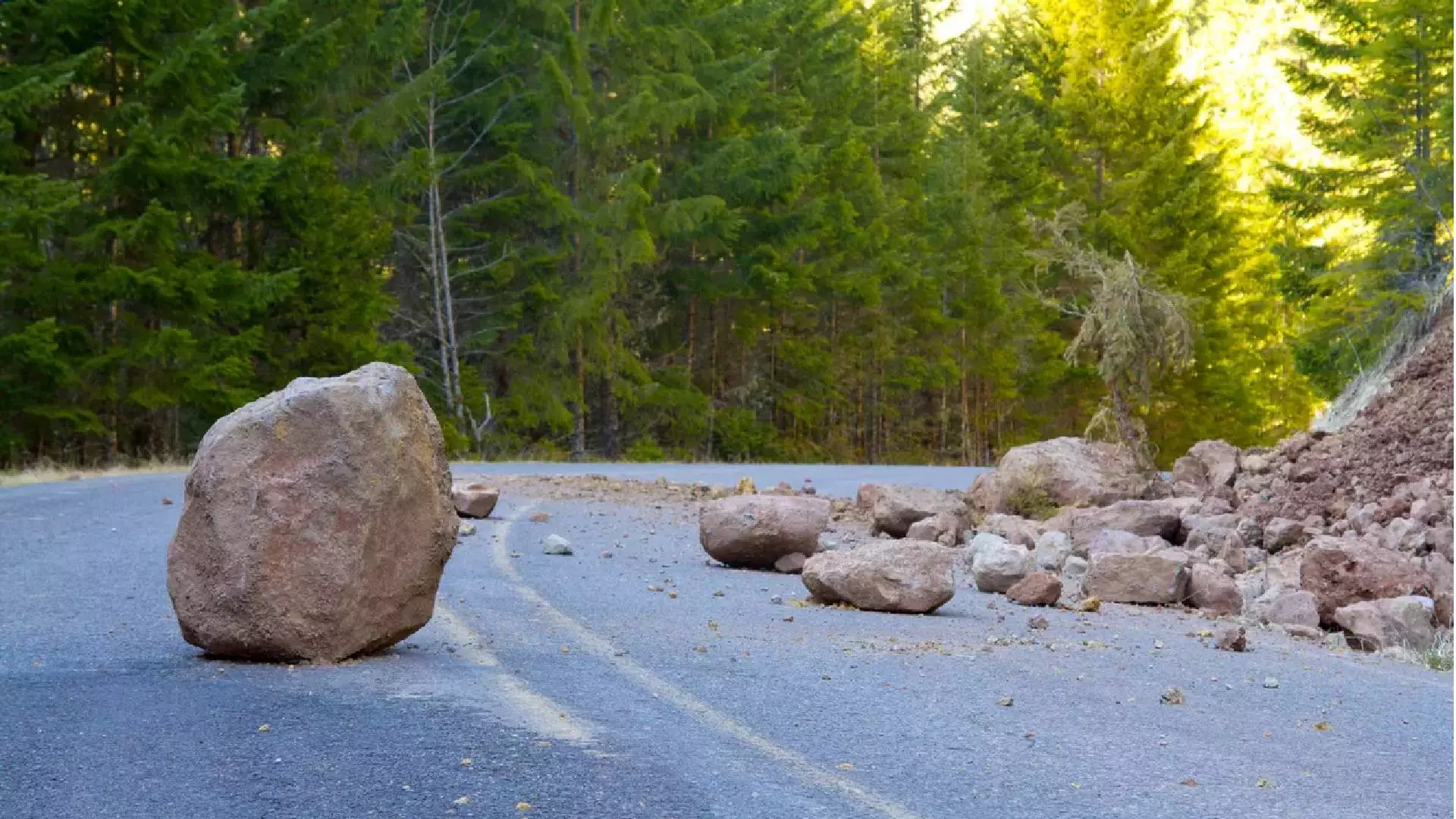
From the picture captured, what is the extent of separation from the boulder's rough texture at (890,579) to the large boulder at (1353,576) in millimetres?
3000

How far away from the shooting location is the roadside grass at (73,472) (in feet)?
50.5

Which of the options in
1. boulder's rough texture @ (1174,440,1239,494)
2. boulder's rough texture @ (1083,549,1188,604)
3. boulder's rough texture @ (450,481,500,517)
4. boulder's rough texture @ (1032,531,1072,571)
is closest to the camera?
boulder's rough texture @ (1083,549,1188,604)

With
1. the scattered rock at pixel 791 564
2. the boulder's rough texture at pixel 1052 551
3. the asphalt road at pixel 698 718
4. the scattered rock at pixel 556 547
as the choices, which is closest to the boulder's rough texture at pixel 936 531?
the boulder's rough texture at pixel 1052 551

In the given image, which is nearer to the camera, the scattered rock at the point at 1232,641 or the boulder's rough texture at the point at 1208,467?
the scattered rock at the point at 1232,641

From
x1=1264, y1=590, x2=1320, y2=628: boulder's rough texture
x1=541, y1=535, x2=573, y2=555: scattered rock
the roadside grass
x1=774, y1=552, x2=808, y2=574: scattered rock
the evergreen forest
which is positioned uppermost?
the evergreen forest

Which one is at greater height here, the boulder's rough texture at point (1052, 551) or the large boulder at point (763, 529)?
the large boulder at point (763, 529)

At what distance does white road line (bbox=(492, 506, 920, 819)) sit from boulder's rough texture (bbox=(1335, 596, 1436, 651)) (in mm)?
4950

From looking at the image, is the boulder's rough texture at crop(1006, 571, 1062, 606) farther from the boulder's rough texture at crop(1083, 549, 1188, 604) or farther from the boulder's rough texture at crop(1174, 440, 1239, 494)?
the boulder's rough texture at crop(1174, 440, 1239, 494)

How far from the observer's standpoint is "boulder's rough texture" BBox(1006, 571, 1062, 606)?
9180 millimetres

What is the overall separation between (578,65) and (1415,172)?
15.8 m

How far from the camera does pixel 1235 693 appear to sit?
20.9ft

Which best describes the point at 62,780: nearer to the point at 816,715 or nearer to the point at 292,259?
the point at 816,715

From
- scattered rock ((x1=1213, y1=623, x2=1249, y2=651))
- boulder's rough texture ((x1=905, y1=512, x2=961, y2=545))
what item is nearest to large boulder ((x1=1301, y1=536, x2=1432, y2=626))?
scattered rock ((x1=1213, y1=623, x2=1249, y2=651))

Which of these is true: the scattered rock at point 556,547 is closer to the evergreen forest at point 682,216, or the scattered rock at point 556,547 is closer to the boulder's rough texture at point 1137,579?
the boulder's rough texture at point 1137,579
